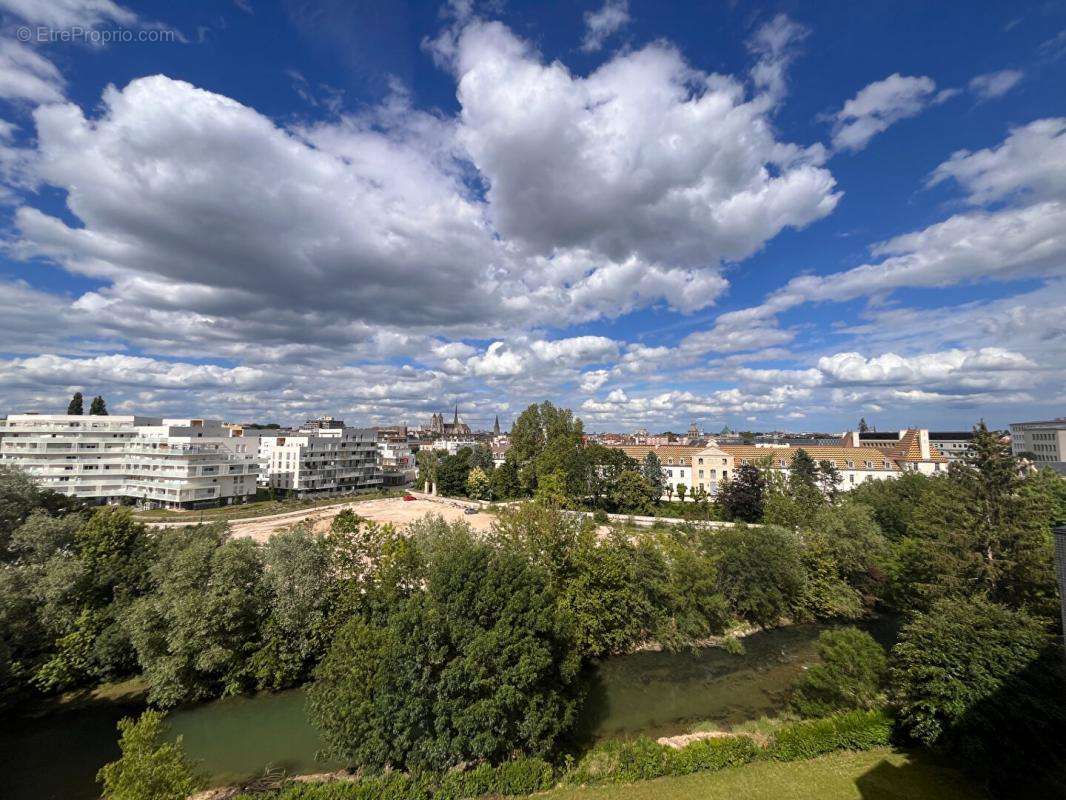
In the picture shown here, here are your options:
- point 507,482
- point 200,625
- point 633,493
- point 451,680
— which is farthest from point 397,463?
point 451,680

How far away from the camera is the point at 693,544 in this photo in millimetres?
30891

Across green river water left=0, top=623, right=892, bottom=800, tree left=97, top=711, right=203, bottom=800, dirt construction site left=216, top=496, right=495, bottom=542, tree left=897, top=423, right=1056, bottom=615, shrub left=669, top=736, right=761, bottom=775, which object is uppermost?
tree left=897, top=423, right=1056, bottom=615

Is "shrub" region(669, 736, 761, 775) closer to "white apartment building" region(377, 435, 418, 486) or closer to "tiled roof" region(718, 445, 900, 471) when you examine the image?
"tiled roof" region(718, 445, 900, 471)

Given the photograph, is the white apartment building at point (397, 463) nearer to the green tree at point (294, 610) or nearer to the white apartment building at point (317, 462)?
the white apartment building at point (317, 462)

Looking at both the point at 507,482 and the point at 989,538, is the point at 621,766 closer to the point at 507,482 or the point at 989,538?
the point at 989,538

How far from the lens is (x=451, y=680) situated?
14.5 metres

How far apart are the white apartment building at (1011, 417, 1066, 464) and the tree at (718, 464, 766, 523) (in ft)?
228

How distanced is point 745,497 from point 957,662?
3816cm

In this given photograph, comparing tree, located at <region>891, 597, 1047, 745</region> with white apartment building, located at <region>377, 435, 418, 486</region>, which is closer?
tree, located at <region>891, 597, 1047, 745</region>

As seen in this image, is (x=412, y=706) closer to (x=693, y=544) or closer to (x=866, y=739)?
(x=866, y=739)

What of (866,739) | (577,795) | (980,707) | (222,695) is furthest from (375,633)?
(980,707)

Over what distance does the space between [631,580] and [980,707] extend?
15.4 metres

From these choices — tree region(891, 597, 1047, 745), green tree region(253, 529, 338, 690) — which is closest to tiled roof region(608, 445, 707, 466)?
green tree region(253, 529, 338, 690)

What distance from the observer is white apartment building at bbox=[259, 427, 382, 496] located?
76875mm
